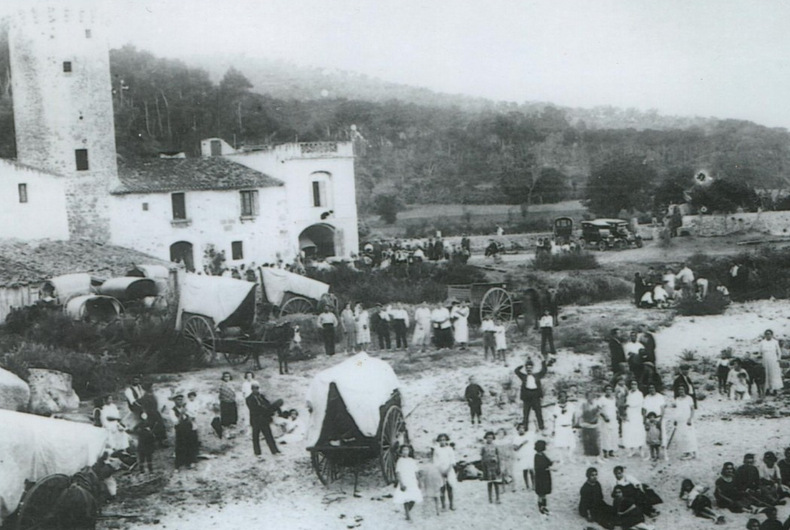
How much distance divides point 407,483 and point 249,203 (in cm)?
1753

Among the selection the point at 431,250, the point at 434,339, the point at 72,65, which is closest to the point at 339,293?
the point at 434,339

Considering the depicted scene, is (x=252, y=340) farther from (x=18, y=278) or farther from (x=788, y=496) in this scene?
(x=788, y=496)

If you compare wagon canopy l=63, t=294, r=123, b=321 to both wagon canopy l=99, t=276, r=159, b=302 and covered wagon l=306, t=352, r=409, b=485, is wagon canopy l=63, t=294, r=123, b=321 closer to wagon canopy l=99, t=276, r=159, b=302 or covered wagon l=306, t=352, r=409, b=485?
wagon canopy l=99, t=276, r=159, b=302

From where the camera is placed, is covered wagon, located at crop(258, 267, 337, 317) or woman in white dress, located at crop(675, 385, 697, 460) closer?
woman in white dress, located at crop(675, 385, 697, 460)

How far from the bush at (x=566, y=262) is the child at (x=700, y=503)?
533 inches

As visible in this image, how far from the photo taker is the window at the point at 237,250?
24750mm

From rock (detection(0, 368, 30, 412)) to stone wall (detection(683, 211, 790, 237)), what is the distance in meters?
18.9

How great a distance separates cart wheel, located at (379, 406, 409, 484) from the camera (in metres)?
9.26

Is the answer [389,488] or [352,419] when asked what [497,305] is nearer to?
[389,488]

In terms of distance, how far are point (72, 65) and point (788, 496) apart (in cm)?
2020

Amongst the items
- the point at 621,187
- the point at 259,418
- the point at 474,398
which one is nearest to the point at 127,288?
the point at 259,418

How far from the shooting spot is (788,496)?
902cm

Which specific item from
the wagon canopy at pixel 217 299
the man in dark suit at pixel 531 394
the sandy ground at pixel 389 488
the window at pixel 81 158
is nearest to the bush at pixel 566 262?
the sandy ground at pixel 389 488

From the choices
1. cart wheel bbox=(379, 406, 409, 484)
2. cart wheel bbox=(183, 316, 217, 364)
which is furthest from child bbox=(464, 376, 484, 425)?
cart wheel bbox=(183, 316, 217, 364)
